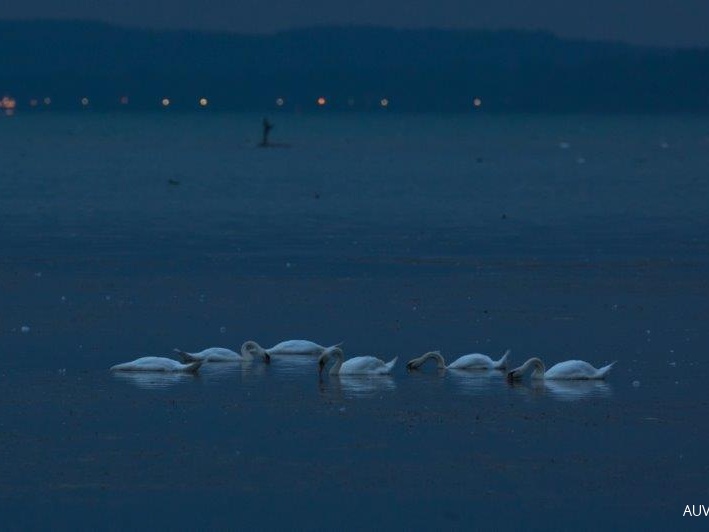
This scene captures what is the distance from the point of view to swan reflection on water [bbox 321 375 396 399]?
17.8 metres

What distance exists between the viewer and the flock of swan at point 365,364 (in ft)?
60.4

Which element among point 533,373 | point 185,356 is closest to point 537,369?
point 533,373

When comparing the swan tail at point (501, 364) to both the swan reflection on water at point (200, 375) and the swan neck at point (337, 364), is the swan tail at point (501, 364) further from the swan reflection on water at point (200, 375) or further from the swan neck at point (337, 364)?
the swan reflection on water at point (200, 375)

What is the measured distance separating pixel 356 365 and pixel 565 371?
6.50 ft

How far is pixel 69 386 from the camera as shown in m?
17.9

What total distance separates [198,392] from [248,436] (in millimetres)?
2143

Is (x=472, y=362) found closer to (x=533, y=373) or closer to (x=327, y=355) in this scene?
(x=533, y=373)

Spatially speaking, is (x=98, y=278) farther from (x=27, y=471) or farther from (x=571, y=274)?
(x=27, y=471)

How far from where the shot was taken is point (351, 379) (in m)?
18.5

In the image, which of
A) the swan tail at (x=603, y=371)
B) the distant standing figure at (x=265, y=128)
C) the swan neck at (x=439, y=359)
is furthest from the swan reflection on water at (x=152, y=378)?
the distant standing figure at (x=265, y=128)

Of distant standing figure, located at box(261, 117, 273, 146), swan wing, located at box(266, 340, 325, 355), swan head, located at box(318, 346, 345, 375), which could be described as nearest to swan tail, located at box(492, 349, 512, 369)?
swan head, located at box(318, 346, 345, 375)

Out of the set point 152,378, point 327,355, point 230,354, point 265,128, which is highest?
point 265,128

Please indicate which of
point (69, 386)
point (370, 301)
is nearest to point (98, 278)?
point (370, 301)

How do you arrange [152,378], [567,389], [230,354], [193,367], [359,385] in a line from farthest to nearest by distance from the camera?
[230,354] < [193,367] < [152,378] < [359,385] < [567,389]
